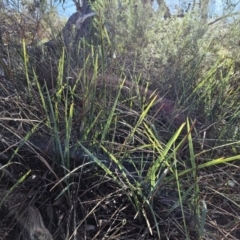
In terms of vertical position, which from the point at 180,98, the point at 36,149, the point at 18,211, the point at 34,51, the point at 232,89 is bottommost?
the point at 232,89

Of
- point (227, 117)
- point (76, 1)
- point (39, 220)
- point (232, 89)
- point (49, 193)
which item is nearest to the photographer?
point (39, 220)

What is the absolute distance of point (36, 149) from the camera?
1.68m

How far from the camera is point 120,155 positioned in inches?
66.9

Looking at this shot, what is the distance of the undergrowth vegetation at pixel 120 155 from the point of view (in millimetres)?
1501

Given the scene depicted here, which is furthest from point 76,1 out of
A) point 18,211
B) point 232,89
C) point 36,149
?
point 18,211

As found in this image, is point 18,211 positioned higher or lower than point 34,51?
lower

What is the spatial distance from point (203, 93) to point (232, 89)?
0.28m

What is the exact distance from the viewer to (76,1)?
4078 mm

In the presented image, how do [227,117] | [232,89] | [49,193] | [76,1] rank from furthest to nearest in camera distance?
[76,1]
[232,89]
[227,117]
[49,193]

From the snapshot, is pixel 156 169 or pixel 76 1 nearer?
pixel 156 169

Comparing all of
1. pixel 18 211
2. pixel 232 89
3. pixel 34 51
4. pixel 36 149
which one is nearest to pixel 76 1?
pixel 34 51

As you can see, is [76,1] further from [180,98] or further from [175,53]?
[180,98]

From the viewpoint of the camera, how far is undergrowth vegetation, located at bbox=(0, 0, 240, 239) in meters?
1.50

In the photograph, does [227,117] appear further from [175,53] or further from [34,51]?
[34,51]
